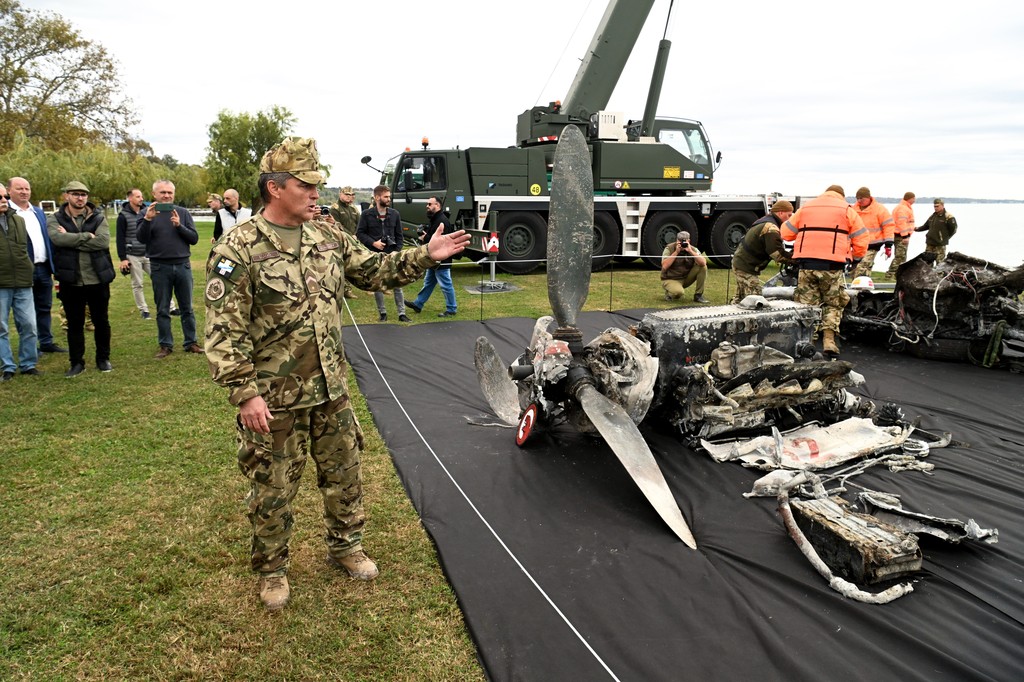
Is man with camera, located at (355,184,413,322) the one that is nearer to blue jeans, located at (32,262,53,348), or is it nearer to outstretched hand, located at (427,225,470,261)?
blue jeans, located at (32,262,53,348)

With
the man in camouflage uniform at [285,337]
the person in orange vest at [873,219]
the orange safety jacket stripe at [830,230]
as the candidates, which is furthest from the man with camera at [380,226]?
the person in orange vest at [873,219]

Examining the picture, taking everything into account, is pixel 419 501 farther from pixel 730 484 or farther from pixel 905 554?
pixel 905 554

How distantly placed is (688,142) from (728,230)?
2222 mm

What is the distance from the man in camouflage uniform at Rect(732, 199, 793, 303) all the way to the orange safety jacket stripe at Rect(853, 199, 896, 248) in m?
2.31

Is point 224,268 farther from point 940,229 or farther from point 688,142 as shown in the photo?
point 688,142

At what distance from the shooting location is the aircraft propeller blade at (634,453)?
3.21 m

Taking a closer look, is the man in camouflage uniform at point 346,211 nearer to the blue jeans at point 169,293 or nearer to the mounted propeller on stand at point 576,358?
the blue jeans at point 169,293

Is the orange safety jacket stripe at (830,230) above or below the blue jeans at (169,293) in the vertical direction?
above

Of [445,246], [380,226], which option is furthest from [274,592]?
[380,226]

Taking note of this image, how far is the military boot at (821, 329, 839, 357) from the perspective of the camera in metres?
6.54

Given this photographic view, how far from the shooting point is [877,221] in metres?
9.50

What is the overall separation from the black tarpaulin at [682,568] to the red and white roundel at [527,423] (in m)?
0.13

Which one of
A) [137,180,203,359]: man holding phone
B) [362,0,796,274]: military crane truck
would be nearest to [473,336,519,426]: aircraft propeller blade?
[137,180,203,359]: man holding phone

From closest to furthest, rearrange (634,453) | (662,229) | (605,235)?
(634,453) → (605,235) → (662,229)
